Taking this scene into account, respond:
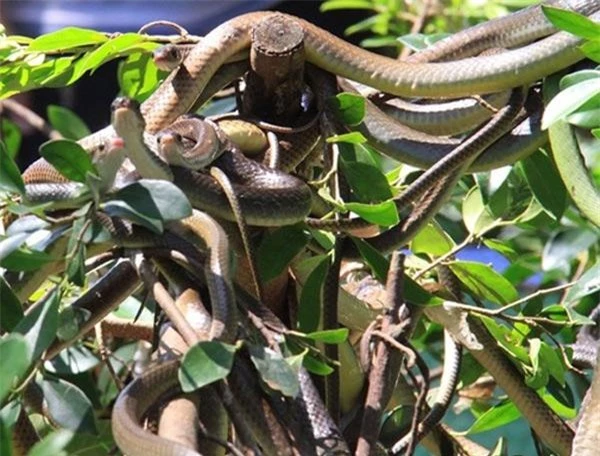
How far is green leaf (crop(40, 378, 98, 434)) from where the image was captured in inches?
29.6

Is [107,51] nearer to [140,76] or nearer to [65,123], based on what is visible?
[140,76]

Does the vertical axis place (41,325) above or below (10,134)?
above

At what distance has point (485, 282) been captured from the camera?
3.74ft

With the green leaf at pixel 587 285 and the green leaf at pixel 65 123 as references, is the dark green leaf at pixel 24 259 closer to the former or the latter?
the green leaf at pixel 587 285

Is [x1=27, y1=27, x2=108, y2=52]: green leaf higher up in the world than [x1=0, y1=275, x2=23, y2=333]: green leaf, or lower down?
higher up

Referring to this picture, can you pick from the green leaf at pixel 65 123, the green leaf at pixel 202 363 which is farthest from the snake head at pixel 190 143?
the green leaf at pixel 65 123

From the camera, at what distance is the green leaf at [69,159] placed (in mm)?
723

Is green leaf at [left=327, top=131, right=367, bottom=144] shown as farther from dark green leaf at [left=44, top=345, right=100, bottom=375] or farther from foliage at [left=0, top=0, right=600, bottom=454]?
dark green leaf at [left=44, top=345, right=100, bottom=375]

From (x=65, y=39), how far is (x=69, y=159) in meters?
0.28

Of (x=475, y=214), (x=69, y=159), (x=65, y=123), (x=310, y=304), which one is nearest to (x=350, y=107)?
(x=310, y=304)

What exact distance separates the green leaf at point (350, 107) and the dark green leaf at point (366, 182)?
3cm

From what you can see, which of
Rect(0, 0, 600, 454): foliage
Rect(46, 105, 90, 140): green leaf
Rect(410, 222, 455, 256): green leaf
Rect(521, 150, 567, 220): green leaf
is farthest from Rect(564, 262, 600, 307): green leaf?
Rect(46, 105, 90, 140): green leaf

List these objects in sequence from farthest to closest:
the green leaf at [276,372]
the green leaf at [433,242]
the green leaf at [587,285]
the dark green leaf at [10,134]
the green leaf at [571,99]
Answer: the dark green leaf at [10,134]
the green leaf at [433,242]
the green leaf at [587,285]
the green leaf at [571,99]
the green leaf at [276,372]

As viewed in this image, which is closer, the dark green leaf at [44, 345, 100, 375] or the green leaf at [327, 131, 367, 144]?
the green leaf at [327, 131, 367, 144]
